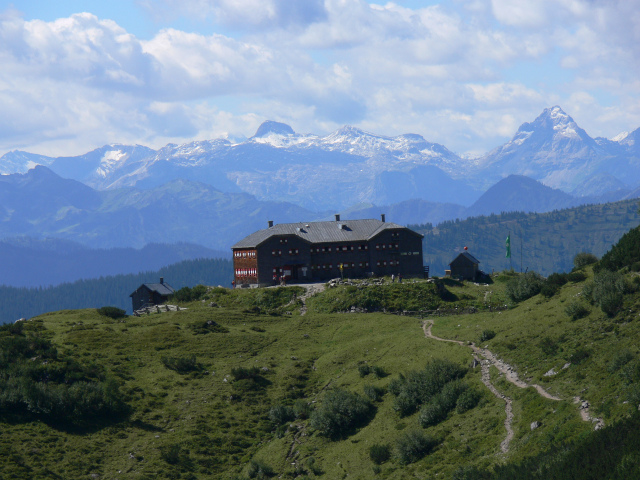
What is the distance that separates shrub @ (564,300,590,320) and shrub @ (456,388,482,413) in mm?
12038

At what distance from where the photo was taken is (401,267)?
112438 millimetres

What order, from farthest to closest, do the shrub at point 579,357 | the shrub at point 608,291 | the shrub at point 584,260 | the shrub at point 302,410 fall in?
the shrub at point 584,260 < the shrub at point 302,410 < the shrub at point 608,291 < the shrub at point 579,357

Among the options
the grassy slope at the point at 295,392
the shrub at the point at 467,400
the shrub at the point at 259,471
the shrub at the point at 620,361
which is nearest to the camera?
the shrub at the point at 620,361

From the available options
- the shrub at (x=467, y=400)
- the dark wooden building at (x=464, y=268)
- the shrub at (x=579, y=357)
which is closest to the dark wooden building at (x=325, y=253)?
the dark wooden building at (x=464, y=268)

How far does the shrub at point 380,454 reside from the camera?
42.2 m

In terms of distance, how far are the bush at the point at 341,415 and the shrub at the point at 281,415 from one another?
4.73 m

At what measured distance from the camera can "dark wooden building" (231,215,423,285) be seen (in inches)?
4272

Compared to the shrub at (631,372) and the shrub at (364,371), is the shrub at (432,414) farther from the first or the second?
the shrub at (364,371)

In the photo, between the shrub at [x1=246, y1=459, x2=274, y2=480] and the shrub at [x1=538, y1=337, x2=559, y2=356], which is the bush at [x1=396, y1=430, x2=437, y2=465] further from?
the shrub at [x1=538, y1=337, x2=559, y2=356]

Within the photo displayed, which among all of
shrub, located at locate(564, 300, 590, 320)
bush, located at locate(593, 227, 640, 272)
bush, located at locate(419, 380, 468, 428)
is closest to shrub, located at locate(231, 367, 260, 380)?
bush, located at locate(419, 380, 468, 428)

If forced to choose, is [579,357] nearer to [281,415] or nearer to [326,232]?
[281,415]

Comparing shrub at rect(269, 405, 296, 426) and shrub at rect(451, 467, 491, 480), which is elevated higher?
shrub at rect(451, 467, 491, 480)

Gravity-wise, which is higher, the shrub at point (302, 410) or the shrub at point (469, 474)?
the shrub at point (469, 474)

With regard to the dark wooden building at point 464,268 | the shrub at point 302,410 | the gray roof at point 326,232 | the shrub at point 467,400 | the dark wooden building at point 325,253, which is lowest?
the shrub at point 302,410
